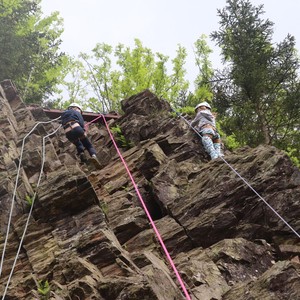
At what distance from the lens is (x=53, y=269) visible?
6902 millimetres

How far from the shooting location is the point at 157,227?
823cm

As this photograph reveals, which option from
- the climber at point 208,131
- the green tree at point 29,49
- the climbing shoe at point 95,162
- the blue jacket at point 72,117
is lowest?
the climber at point 208,131

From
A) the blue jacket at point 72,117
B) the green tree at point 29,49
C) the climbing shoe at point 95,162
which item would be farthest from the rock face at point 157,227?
the green tree at point 29,49

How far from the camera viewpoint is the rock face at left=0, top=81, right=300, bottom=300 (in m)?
6.10

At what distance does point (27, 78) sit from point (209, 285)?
57.6 ft

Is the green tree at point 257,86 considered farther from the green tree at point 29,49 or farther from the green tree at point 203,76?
the green tree at point 29,49

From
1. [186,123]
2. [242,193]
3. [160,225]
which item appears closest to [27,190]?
[160,225]

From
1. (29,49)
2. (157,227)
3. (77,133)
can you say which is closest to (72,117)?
(77,133)

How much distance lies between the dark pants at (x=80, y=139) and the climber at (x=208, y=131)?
3036mm

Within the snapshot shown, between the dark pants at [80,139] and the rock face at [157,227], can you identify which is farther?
the dark pants at [80,139]

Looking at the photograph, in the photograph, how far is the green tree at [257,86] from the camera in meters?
16.1

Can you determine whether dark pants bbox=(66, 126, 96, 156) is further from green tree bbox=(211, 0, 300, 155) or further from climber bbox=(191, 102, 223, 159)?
green tree bbox=(211, 0, 300, 155)

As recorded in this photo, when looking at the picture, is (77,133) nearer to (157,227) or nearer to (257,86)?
(157,227)

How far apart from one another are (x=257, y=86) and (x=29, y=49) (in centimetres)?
1115
